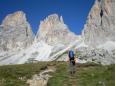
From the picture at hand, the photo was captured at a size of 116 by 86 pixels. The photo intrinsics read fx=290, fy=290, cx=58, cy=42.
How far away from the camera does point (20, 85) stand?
1339 inches

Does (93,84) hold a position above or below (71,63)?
below

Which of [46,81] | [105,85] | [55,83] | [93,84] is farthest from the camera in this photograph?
[46,81]

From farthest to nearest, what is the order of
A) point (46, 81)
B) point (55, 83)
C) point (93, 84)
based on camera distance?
point (46, 81), point (55, 83), point (93, 84)

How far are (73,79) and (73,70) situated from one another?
15.6ft

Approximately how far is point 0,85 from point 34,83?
4030 mm

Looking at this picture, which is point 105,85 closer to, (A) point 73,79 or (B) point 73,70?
(A) point 73,79

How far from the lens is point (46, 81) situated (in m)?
33.5

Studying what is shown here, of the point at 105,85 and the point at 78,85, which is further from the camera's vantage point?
the point at 78,85

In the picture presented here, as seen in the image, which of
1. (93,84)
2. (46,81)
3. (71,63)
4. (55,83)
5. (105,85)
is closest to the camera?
(105,85)

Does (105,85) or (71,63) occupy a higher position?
(71,63)

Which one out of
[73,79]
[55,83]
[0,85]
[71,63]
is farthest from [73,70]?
[0,85]

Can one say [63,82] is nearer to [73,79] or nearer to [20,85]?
[73,79]

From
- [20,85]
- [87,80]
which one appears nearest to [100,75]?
[87,80]

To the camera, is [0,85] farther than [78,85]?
Yes
